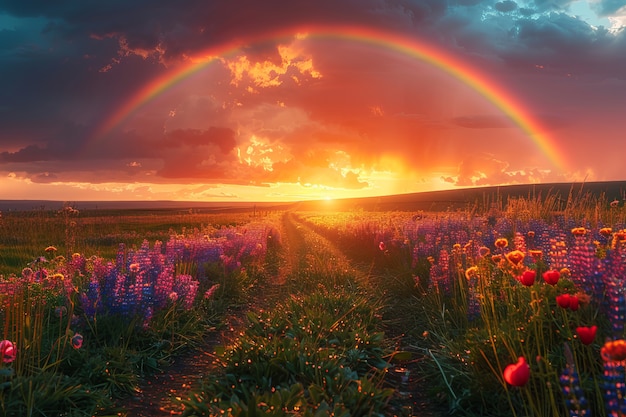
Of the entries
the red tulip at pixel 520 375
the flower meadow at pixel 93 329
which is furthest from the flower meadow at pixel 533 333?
the flower meadow at pixel 93 329

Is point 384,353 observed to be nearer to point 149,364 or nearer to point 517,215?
point 149,364

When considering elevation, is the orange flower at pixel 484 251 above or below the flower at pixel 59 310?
above

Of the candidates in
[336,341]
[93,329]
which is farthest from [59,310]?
[336,341]

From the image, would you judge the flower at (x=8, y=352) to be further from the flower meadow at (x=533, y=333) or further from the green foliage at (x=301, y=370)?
the flower meadow at (x=533, y=333)

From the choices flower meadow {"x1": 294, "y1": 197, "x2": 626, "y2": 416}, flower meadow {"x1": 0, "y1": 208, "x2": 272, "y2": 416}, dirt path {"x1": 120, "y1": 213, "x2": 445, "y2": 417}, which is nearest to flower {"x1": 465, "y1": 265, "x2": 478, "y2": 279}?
flower meadow {"x1": 294, "y1": 197, "x2": 626, "y2": 416}

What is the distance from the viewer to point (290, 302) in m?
7.81

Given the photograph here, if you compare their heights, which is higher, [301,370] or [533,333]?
[533,333]

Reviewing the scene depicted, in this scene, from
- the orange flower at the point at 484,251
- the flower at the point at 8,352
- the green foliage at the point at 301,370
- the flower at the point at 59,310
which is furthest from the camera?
the orange flower at the point at 484,251

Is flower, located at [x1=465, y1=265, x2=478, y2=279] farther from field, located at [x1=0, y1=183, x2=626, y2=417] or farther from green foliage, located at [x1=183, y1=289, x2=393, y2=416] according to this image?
green foliage, located at [x1=183, y1=289, x2=393, y2=416]

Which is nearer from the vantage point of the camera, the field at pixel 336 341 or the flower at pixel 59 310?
the field at pixel 336 341

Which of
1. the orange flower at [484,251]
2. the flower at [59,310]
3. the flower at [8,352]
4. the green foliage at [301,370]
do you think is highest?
the orange flower at [484,251]

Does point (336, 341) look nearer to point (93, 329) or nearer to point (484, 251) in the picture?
point (484, 251)

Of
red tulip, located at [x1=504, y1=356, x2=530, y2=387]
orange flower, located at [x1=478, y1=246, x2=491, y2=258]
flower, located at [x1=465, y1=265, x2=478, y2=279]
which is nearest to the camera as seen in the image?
red tulip, located at [x1=504, y1=356, x2=530, y2=387]

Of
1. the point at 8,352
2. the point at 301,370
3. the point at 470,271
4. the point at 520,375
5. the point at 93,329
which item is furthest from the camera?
the point at 93,329
